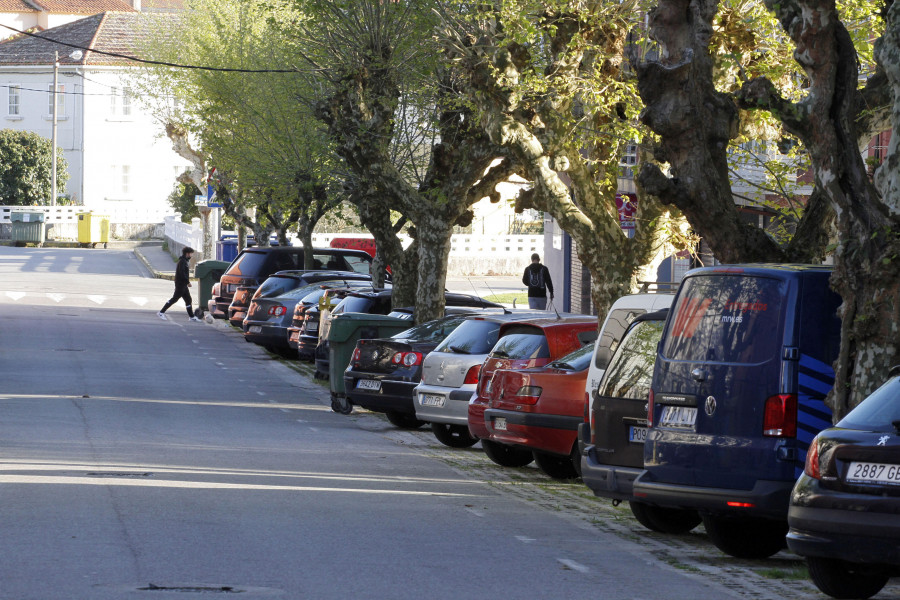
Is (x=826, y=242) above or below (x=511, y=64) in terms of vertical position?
below

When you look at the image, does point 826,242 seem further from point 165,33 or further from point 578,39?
point 165,33

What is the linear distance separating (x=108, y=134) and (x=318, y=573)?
7692 centimetres

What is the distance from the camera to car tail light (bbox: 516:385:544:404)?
12763mm

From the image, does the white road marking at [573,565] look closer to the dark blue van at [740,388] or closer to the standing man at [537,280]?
the dark blue van at [740,388]

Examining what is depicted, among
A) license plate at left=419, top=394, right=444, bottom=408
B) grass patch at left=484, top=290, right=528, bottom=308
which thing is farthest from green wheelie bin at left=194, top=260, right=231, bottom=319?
license plate at left=419, top=394, right=444, bottom=408

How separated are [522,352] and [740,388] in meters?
5.56

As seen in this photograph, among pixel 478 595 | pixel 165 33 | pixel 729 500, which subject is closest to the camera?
pixel 478 595

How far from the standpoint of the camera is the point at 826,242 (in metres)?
12.9

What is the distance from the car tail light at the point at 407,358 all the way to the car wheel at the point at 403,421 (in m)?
0.89

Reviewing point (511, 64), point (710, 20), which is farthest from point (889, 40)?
point (511, 64)

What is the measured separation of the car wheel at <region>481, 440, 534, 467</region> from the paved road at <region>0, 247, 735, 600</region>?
52 cm

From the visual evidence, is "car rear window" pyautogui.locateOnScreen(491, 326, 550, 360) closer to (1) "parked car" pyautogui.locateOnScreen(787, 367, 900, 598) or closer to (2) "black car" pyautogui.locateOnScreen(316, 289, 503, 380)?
(1) "parked car" pyautogui.locateOnScreen(787, 367, 900, 598)

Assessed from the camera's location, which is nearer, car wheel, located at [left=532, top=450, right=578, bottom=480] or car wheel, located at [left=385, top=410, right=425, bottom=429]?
car wheel, located at [left=532, top=450, right=578, bottom=480]

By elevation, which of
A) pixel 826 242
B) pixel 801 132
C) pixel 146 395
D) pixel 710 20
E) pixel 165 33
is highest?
pixel 165 33
